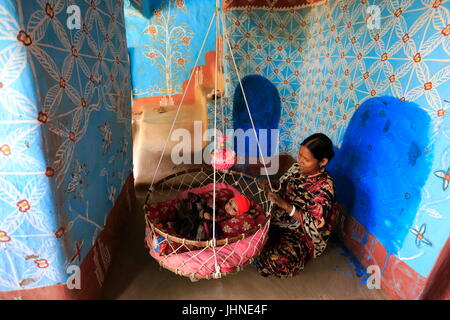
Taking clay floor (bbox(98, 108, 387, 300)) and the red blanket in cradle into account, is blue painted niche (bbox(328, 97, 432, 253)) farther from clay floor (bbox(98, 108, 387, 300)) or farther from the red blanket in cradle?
the red blanket in cradle

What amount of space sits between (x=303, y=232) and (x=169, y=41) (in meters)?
1.84

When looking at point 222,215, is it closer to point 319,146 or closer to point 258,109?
point 319,146

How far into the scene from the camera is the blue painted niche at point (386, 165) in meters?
1.15

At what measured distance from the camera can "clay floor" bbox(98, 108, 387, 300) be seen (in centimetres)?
136

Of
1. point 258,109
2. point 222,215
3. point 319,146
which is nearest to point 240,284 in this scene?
point 222,215

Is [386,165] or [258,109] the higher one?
[258,109]

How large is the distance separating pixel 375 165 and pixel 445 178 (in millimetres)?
391

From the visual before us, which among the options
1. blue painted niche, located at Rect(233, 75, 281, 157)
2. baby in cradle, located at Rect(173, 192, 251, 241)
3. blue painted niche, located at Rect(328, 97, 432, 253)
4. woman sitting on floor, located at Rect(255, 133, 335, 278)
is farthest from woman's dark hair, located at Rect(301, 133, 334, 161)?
blue painted niche, located at Rect(233, 75, 281, 157)

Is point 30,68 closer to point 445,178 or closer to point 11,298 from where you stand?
point 11,298

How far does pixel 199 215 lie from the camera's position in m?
1.55

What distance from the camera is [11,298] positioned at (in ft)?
3.36

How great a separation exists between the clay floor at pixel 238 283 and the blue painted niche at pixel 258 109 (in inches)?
46.7

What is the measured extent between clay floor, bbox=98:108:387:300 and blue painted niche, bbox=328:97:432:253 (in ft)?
0.84

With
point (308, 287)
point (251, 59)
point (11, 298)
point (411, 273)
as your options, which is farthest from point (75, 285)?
point (251, 59)
